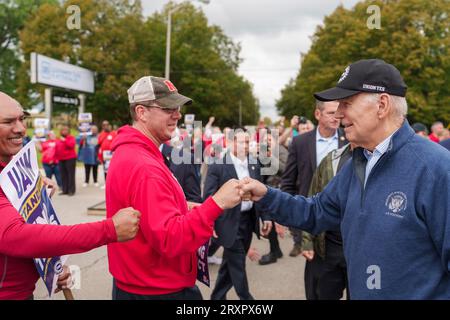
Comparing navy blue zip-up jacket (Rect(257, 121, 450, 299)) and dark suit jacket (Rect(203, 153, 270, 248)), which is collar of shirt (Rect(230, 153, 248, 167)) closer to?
dark suit jacket (Rect(203, 153, 270, 248))

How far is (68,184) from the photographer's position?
12.4 meters

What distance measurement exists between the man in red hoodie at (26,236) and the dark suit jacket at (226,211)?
2776mm

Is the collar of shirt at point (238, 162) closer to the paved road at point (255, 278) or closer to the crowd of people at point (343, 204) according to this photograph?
the paved road at point (255, 278)

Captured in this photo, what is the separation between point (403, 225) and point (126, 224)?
131 cm

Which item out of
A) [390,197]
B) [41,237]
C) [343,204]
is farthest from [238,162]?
[41,237]

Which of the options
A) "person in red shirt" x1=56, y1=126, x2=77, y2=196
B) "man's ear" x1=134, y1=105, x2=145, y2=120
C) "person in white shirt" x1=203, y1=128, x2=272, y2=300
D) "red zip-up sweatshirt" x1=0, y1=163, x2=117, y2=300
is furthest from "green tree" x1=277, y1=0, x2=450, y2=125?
"red zip-up sweatshirt" x1=0, y1=163, x2=117, y2=300

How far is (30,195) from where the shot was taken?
7.23ft

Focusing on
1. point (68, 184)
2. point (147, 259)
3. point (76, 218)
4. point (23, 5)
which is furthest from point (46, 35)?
point (147, 259)

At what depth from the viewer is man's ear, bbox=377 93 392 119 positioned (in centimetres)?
211

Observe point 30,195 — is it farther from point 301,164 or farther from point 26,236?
point 301,164

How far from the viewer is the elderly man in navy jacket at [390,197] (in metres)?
1.89

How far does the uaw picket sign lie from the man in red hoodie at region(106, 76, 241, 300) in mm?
364

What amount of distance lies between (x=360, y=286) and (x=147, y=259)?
1.18 metres

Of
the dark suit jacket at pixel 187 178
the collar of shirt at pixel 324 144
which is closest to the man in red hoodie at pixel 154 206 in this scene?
the collar of shirt at pixel 324 144
